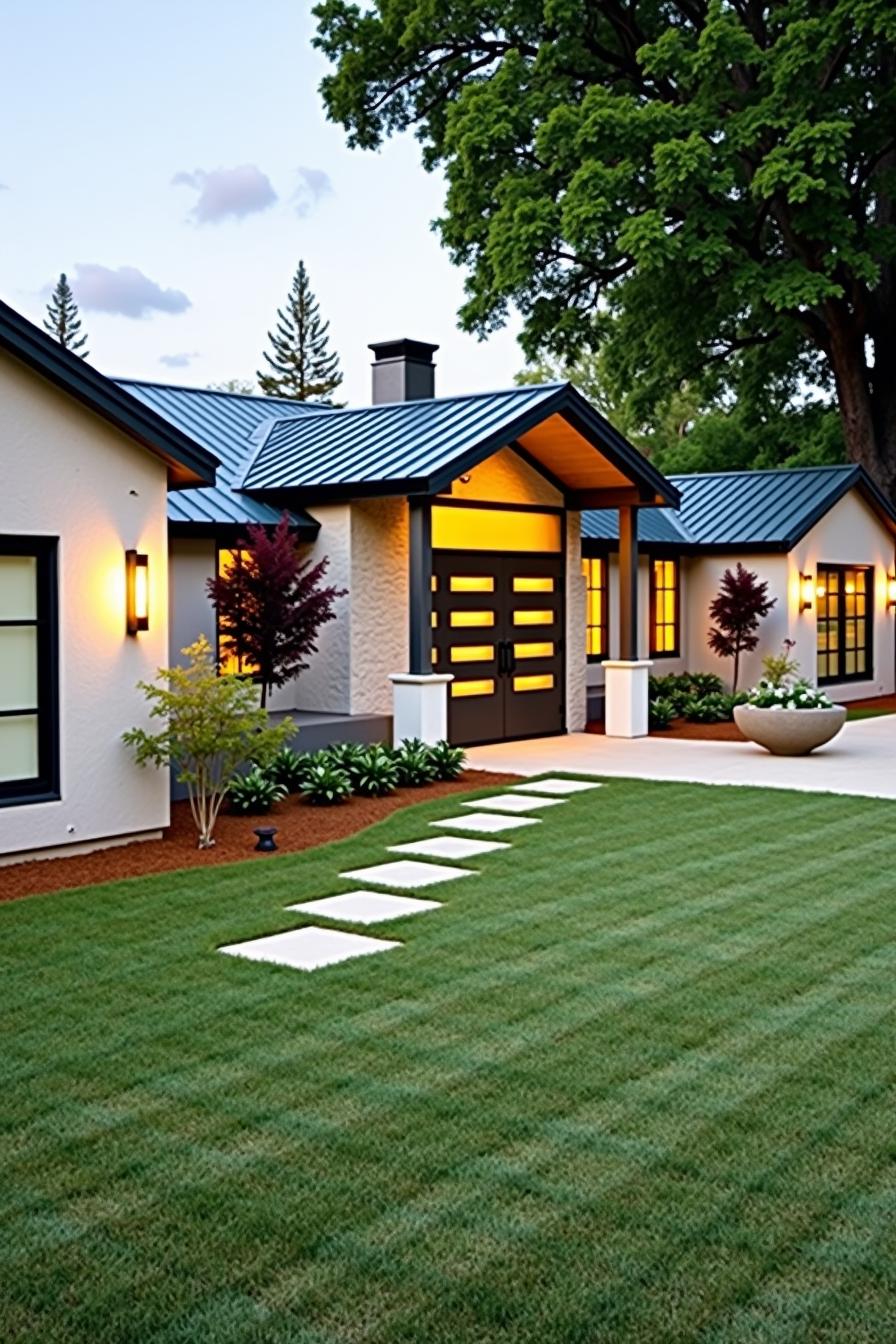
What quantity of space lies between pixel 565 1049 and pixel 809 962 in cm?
171

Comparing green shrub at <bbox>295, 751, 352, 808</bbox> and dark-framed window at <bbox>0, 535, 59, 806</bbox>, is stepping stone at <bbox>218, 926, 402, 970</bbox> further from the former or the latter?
green shrub at <bbox>295, 751, 352, 808</bbox>

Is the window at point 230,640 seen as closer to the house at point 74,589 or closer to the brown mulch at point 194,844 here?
the brown mulch at point 194,844

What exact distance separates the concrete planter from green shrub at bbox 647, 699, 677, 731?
3194 mm

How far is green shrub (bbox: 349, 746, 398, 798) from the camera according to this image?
12.2 meters

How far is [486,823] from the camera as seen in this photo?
414 inches

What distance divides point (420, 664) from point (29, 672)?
5.51 m

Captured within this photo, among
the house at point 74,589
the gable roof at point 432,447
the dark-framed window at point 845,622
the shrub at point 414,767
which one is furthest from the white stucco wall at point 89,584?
the dark-framed window at point 845,622

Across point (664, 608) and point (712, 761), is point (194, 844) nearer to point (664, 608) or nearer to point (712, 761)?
point (712, 761)

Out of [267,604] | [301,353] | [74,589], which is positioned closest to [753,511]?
[267,604]

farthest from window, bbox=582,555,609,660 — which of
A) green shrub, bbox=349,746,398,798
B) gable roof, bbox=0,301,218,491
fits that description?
gable roof, bbox=0,301,218,491

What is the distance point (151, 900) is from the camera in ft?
26.0

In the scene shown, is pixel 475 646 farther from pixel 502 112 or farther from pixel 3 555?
pixel 502 112

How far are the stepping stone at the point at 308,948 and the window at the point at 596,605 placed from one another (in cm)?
1372

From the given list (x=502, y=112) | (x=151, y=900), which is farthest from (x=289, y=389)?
(x=151, y=900)
